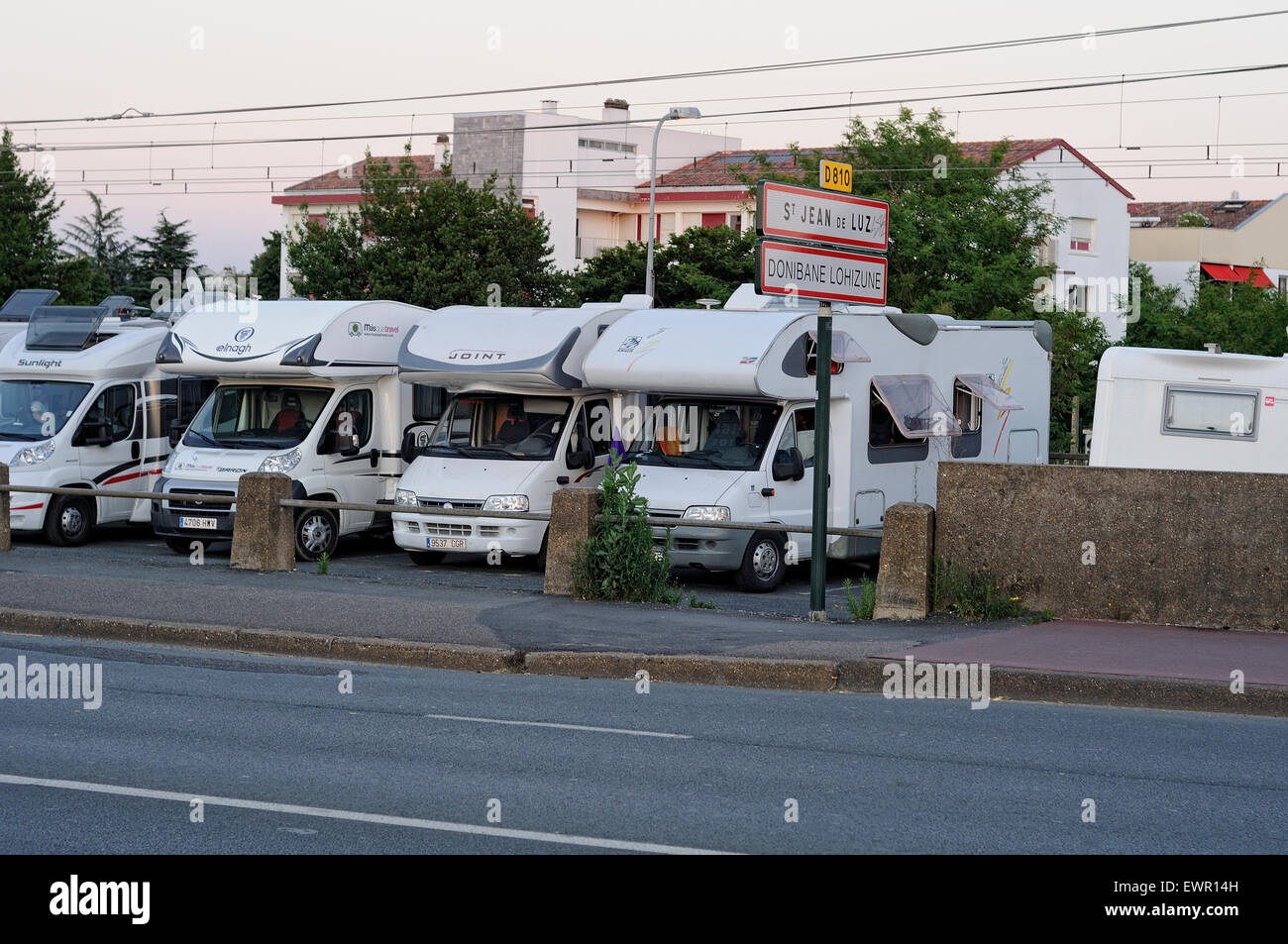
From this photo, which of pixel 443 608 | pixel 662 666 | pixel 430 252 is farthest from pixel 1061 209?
pixel 662 666

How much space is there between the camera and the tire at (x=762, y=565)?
16.9m

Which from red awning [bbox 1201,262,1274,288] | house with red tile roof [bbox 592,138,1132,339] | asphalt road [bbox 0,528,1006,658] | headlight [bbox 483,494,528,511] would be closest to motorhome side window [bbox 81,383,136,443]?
asphalt road [bbox 0,528,1006,658]

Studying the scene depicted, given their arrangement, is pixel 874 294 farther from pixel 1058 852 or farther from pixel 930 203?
pixel 930 203

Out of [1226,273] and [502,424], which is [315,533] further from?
[1226,273]

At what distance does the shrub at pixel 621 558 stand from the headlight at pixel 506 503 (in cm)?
303

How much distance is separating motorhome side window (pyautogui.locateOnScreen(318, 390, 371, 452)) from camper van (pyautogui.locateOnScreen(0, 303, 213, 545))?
3.34 meters

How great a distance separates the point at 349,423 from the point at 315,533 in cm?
158

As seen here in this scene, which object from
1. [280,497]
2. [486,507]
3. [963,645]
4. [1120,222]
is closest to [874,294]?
[963,645]

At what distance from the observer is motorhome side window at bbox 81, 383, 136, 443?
67.6 feet

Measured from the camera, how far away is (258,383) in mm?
19594

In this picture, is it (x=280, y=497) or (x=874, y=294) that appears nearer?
(x=874, y=294)

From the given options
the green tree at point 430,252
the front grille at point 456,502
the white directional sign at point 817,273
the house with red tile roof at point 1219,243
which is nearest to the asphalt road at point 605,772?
the white directional sign at point 817,273
